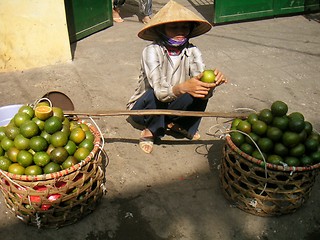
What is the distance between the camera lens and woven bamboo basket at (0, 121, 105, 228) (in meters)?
2.20

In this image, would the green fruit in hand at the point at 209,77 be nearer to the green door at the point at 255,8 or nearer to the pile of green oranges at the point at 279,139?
the pile of green oranges at the point at 279,139

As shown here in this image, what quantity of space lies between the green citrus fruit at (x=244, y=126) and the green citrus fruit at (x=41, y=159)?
1432 millimetres

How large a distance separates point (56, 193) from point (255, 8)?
6175 mm

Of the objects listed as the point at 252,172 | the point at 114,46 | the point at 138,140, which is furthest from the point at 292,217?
the point at 114,46

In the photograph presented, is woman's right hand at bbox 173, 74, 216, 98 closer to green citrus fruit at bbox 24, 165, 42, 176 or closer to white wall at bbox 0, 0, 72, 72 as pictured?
green citrus fruit at bbox 24, 165, 42, 176

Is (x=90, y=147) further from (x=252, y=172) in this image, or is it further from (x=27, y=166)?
(x=252, y=172)

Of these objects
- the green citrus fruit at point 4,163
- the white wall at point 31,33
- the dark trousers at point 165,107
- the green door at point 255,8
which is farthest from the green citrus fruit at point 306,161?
the green door at point 255,8

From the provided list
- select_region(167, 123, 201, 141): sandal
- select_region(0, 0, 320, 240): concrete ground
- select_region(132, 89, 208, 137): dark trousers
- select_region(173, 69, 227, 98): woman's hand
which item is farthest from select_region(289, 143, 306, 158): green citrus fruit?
select_region(167, 123, 201, 141): sandal

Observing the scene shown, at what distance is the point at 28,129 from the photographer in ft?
7.68

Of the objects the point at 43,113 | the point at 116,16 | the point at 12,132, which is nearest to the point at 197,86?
the point at 43,113

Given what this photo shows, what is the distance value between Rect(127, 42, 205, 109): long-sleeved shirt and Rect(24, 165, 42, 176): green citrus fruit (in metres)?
1.14

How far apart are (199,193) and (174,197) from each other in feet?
0.74

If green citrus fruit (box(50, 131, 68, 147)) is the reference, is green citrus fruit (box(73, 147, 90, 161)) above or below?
below

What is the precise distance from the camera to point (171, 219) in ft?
8.90
